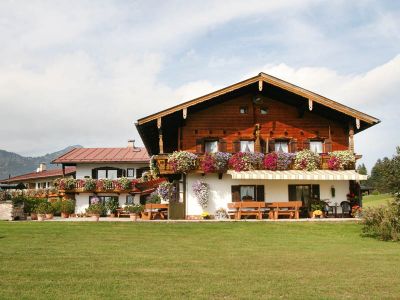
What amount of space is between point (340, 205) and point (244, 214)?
560cm

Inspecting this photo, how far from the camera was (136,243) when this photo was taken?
46.7 feet

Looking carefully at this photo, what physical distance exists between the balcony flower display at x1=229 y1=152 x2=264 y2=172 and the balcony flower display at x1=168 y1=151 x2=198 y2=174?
1.88 m

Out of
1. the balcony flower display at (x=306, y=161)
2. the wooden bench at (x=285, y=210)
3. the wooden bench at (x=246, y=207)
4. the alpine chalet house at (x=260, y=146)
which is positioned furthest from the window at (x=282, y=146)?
the wooden bench at (x=246, y=207)

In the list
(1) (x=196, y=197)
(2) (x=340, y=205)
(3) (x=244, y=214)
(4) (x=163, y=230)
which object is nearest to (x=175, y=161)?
(1) (x=196, y=197)

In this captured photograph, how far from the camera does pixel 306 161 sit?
24297mm

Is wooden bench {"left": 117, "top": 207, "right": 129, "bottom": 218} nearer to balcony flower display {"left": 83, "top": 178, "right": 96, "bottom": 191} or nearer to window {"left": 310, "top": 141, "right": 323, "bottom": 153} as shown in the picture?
balcony flower display {"left": 83, "top": 178, "right": 96, "bottom": 191}

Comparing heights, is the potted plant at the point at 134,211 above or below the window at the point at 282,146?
below

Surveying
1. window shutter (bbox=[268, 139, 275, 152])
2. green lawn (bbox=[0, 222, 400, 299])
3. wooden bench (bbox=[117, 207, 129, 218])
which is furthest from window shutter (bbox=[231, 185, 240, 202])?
wooden bench (bbox=[117, 207, 129, 218])

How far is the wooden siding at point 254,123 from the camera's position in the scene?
2608cm

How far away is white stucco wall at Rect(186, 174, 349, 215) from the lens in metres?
24.8

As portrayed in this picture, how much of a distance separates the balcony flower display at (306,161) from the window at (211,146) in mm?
4450

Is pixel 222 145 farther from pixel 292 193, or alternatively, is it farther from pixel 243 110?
pixel 292 193

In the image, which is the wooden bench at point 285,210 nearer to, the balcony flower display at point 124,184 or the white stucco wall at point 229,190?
the white stucco wall at point 229,190

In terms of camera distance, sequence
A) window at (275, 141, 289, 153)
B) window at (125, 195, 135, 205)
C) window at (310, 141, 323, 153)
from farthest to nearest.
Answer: window at (125, 195, 135, 205) → window at (310, 141, 323, 153) → window at (275, 141, 289, 153)
